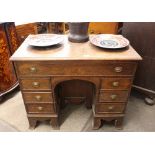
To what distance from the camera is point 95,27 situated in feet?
7.73

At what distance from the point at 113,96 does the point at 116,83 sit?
134 millimetres

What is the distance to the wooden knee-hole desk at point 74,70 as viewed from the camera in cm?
122

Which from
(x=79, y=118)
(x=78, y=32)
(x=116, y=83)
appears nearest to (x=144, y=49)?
(x=116, y=83)

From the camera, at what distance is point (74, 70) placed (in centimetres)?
127

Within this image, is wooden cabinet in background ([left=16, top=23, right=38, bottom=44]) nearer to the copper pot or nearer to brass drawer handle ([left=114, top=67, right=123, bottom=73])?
the copper pot

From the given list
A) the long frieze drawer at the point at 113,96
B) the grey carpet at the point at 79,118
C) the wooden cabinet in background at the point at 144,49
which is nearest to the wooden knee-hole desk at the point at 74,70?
the long frieze drawer at the point at 113,96

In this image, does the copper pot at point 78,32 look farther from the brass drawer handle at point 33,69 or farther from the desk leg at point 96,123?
the desk leg at point 96,123

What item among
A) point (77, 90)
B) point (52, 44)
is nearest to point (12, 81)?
point (77, 90)

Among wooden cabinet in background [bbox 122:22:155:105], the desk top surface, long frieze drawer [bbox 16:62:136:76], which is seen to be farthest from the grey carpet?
the desk top surface

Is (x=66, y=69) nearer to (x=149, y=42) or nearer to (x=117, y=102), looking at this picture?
(x=117, y=102)

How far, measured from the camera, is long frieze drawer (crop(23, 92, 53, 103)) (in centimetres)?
142

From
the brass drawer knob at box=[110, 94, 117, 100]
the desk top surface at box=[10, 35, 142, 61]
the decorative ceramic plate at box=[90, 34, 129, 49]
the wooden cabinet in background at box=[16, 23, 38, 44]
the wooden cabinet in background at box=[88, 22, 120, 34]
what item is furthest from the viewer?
the wooden cabinet in background at box=[88, 22, 120, 34]

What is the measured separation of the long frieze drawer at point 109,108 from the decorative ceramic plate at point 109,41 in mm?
514

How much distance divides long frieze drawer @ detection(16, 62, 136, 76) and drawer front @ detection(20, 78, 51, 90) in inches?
2.2
